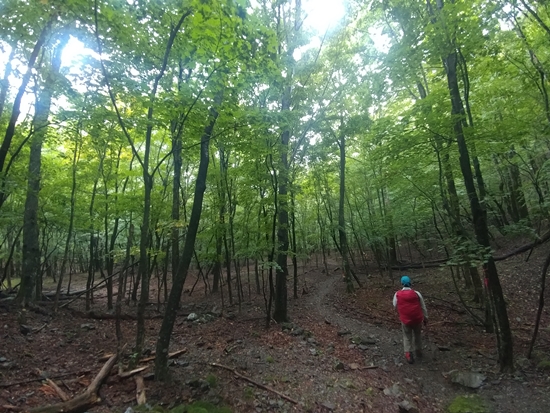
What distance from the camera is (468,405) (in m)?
5.23

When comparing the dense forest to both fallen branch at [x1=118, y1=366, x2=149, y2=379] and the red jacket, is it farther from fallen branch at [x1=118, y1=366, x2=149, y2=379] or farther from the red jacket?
the red jacket

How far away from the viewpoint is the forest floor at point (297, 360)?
536 centimetres

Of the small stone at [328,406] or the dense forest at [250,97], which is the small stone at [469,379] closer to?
the dense forest at [250,97]

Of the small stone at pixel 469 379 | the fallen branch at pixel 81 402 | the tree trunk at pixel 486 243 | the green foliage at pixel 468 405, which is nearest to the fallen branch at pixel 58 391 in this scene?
the fallen branch at pixel 81 402

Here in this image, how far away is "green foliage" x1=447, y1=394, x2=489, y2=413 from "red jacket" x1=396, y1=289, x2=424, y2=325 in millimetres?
1920

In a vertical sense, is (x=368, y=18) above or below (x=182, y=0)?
above

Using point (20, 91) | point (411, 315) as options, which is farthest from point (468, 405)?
point (20, 91)

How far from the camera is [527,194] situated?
14391 millimetres

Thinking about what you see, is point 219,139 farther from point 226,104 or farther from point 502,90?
point 502,90

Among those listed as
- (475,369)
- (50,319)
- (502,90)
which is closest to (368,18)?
(502,90)

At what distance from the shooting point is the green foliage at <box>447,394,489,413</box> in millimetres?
5109

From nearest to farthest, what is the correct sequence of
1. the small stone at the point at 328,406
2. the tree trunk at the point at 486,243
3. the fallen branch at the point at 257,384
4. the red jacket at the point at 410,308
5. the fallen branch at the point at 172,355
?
1. the small stone at the point at 328,406
2. the fallen branch at the point at 257,384
3. the tree trunk at the point at 486,243
4. the fallen branch at the point at 172,355
5. the red jacket at the point at 410,308

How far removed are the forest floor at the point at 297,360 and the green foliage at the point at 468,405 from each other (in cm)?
11

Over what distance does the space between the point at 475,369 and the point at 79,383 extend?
335 inches
